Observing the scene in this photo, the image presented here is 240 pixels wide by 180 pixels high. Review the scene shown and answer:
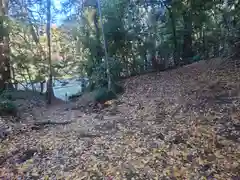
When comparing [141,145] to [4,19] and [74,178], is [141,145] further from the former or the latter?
[4,19]

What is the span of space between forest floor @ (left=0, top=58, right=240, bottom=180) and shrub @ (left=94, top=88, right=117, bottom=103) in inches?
42.6

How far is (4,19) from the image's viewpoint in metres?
9.42

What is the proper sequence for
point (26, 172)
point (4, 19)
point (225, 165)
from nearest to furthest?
point (225, 165) → point (26, 172) → point (4, 19)

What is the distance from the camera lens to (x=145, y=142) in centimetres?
478

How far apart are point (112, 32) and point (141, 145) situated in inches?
325

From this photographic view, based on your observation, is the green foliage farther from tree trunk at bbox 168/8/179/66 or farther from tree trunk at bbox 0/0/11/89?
tree trunk at bbox 0/0/11/89

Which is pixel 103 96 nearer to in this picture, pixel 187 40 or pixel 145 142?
pixel 145 142

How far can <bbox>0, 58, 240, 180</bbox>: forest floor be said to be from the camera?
12.6 ft

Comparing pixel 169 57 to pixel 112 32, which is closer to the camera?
pixel 112 32

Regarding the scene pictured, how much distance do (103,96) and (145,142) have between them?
4.50 metres

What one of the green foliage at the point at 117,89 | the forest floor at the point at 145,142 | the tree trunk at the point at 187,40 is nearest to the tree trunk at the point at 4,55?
the forest floor at the point at 145,142

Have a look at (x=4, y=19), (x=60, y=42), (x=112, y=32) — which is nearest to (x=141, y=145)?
(x=4, y=19)

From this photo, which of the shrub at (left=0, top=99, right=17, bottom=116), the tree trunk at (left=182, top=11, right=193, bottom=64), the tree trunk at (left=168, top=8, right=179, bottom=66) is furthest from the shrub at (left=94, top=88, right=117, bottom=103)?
the tree trunk at (left=182, top=11, right=193, bottom=64)

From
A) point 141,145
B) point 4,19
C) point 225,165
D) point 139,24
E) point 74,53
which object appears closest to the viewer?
point 225,165
